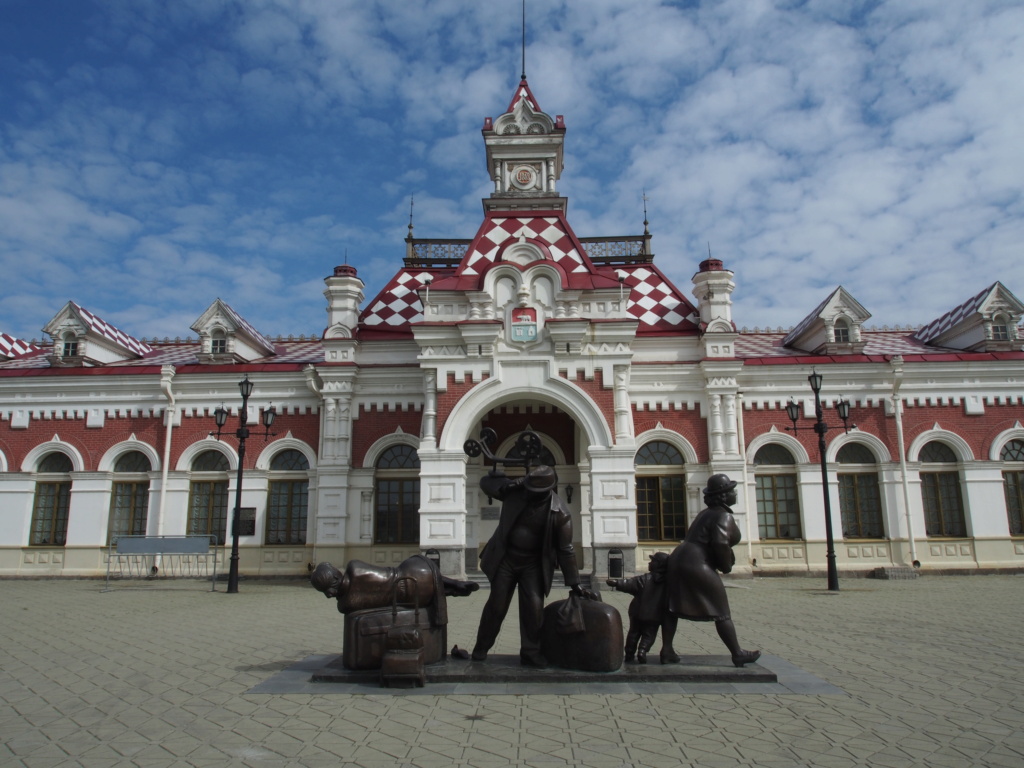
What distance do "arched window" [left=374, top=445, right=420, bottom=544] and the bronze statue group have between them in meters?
12.9

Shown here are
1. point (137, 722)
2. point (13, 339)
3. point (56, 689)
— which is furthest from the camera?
point (13, 339)

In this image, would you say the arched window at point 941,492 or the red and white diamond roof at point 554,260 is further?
the arched window at point 941,492

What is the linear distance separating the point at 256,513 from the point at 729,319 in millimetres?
14239

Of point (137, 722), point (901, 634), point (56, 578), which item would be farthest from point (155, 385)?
point (901, 634)

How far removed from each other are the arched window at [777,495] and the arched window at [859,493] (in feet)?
4.43

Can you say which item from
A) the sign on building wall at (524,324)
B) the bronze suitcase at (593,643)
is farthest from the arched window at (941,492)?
the bronze suitcase at (593,643)

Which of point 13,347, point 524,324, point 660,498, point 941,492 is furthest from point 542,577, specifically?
point 13,347

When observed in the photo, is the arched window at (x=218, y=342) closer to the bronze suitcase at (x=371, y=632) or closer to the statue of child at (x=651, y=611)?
the bronze suitcase at (x=371, y=632)

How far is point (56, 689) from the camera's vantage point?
21.6ft

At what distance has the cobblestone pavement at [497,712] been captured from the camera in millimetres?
4711

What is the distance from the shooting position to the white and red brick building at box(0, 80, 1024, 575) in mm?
19406

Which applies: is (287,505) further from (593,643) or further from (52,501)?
(593,643)

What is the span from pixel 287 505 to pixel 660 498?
10.4m

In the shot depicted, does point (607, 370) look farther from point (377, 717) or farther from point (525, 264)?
point (377, 717)
